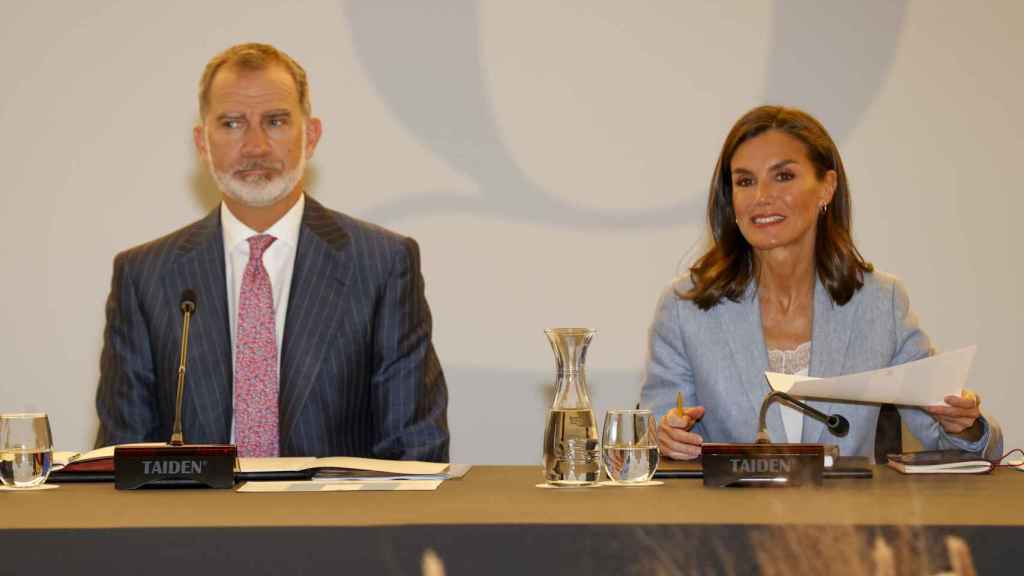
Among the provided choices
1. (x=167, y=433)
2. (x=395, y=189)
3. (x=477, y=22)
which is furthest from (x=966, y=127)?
(x=167, y=433)

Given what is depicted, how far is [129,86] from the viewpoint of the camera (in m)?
4.07

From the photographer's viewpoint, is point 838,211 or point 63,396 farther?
point 63,396

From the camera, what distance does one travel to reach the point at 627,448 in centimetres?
198

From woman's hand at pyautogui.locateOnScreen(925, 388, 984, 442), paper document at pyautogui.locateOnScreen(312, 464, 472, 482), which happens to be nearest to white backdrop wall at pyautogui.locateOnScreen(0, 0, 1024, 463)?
woman's hand at pyautogui.locateOnScreen(925, 388, 984, 442)

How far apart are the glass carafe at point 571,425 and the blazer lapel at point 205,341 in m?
1.10

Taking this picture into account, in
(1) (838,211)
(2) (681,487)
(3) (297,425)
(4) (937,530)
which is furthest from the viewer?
(1) (838,211)

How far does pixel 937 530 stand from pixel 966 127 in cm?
295

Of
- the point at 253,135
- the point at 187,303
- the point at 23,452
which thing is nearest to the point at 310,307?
the point at 253,135

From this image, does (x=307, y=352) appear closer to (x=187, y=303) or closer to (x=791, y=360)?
(x=187, y=303)

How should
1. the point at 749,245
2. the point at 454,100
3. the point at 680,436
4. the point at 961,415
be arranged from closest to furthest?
the point at 961,415 < the point at 680,436 < the point at 749,245 < the point at 454,100

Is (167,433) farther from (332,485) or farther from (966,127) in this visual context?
(966,127)

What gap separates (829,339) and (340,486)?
1.49 meters

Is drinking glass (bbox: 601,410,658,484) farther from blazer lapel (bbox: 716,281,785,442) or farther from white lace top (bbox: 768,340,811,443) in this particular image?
white lace top (bbox: 768,340,811,443)

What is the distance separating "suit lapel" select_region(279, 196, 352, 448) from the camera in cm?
282
